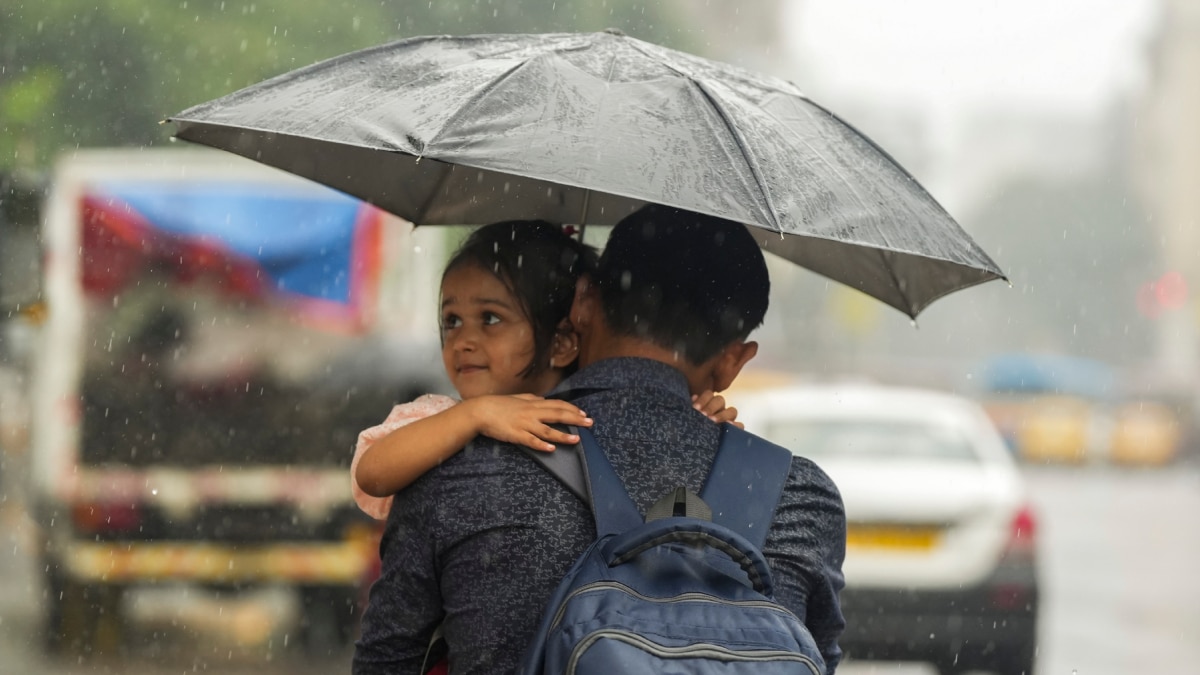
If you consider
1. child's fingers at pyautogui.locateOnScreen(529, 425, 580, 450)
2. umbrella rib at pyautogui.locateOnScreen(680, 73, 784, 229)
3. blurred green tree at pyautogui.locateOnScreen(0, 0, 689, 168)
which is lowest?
child's fingers at pyautogui.locateOnScreen(529, 425, 580, 450)

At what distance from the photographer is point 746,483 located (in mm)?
2443

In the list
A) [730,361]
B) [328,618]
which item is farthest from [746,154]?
[328,618]

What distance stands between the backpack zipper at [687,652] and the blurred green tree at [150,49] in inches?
554

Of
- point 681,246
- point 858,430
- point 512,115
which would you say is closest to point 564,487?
point 681,246

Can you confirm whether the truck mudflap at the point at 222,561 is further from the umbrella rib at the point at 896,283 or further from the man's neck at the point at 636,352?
the man's neck at the point at 636,352

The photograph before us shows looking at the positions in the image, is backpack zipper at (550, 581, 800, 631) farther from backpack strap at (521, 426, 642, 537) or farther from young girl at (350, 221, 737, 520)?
young girl at (350, 221, 737, 520)

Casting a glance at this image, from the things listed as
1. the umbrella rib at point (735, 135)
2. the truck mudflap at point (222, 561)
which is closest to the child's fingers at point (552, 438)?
the umbrella rib at point (735, 135)

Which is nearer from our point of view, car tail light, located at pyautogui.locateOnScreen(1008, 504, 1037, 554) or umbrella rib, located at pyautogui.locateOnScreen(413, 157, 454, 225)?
umbrella rib, located at pyautogui.locateOnScreen(413, 157, 454, 225)

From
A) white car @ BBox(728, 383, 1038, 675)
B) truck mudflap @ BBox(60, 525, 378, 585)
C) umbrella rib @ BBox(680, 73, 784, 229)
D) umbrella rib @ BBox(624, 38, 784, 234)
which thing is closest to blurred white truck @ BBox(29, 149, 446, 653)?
truck mudflap @ BBox(60, 525, 378, 585)

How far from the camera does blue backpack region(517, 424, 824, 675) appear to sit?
218 cm

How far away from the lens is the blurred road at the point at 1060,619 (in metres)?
8.90

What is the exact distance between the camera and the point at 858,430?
8.71 m

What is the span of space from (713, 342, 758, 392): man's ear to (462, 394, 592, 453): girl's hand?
327 millimetres

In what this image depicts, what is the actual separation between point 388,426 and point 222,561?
637 centimetres
